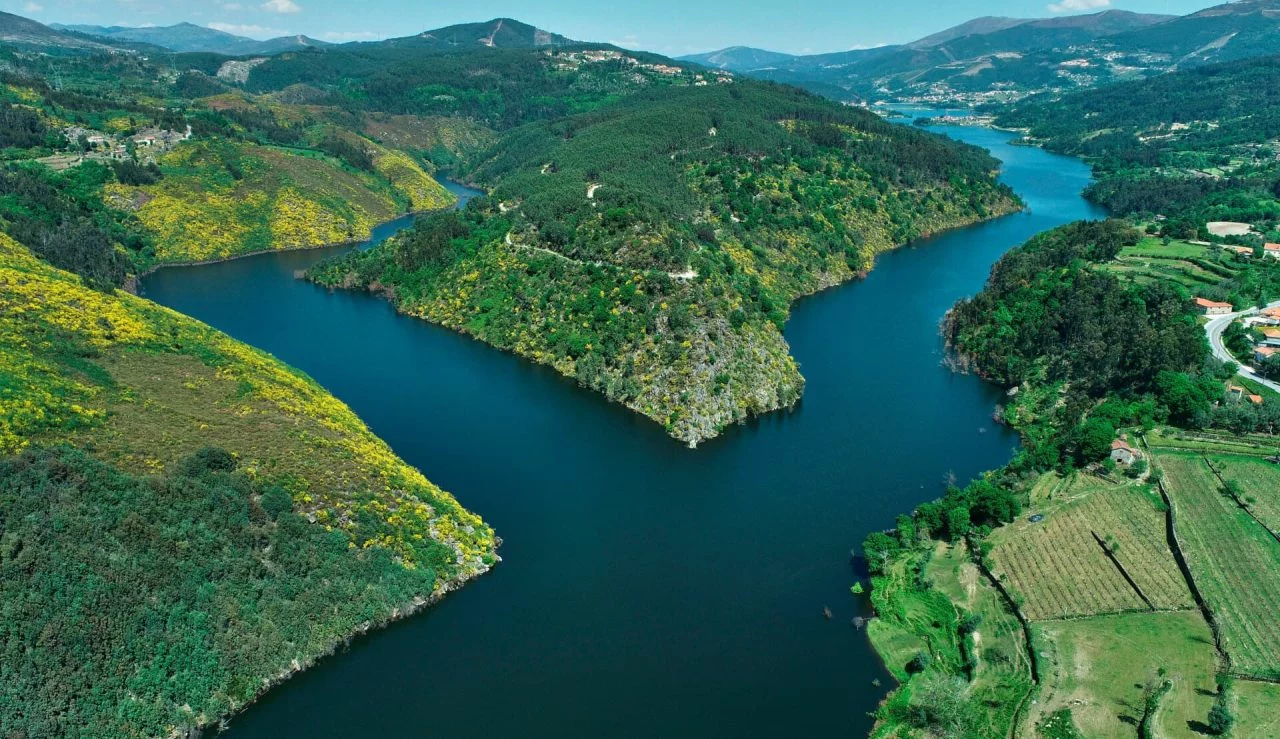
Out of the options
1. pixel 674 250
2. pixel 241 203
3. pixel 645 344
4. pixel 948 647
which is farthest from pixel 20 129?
pixel 948 647

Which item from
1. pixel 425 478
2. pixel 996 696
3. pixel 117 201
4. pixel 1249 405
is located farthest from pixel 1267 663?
pixel 117 201

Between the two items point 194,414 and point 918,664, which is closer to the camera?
point 918,664

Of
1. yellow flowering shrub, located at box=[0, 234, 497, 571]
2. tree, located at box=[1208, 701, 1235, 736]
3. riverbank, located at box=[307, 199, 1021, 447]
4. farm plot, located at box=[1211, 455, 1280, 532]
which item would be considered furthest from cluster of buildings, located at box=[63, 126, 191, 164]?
tree, located at box=[1208, 701, 1235, 736]

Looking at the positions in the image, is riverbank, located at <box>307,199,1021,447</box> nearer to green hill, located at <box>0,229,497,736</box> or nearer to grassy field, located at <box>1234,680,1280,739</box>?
green hill, located at <box>0,229,497,736</box>

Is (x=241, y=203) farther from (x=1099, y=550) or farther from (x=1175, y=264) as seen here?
(x=1175, y=264)

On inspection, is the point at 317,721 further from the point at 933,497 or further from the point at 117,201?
the point at 117,201

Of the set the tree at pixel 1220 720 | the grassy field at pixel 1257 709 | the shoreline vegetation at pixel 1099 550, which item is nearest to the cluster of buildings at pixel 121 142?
the shoreline vegetation at pixel 1099 550
